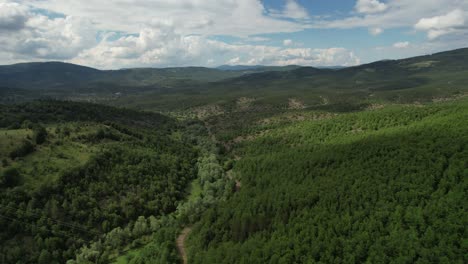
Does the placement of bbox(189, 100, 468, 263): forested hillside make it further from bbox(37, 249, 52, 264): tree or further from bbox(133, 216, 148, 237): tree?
bbox(37, 249, 52, 264): tree

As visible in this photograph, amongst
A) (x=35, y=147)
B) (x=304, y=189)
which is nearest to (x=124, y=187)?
(x=35, y=147)

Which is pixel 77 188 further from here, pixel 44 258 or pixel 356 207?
pixel 356 207

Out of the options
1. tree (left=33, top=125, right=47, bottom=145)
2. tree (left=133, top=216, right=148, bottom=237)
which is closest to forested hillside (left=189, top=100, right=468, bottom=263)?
tree (left=133, top=216, right=148, bottom=237)

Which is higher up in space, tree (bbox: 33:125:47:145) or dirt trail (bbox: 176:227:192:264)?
tree (bbox: 33:125:47:145)

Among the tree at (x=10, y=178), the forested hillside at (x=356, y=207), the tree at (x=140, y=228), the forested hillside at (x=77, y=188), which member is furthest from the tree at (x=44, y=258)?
the forested hillside at (x=356, y=207)

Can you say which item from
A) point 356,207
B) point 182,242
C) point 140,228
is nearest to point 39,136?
point 140,228

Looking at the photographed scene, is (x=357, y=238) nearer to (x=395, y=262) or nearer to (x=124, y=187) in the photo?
(x=395, y=262)
